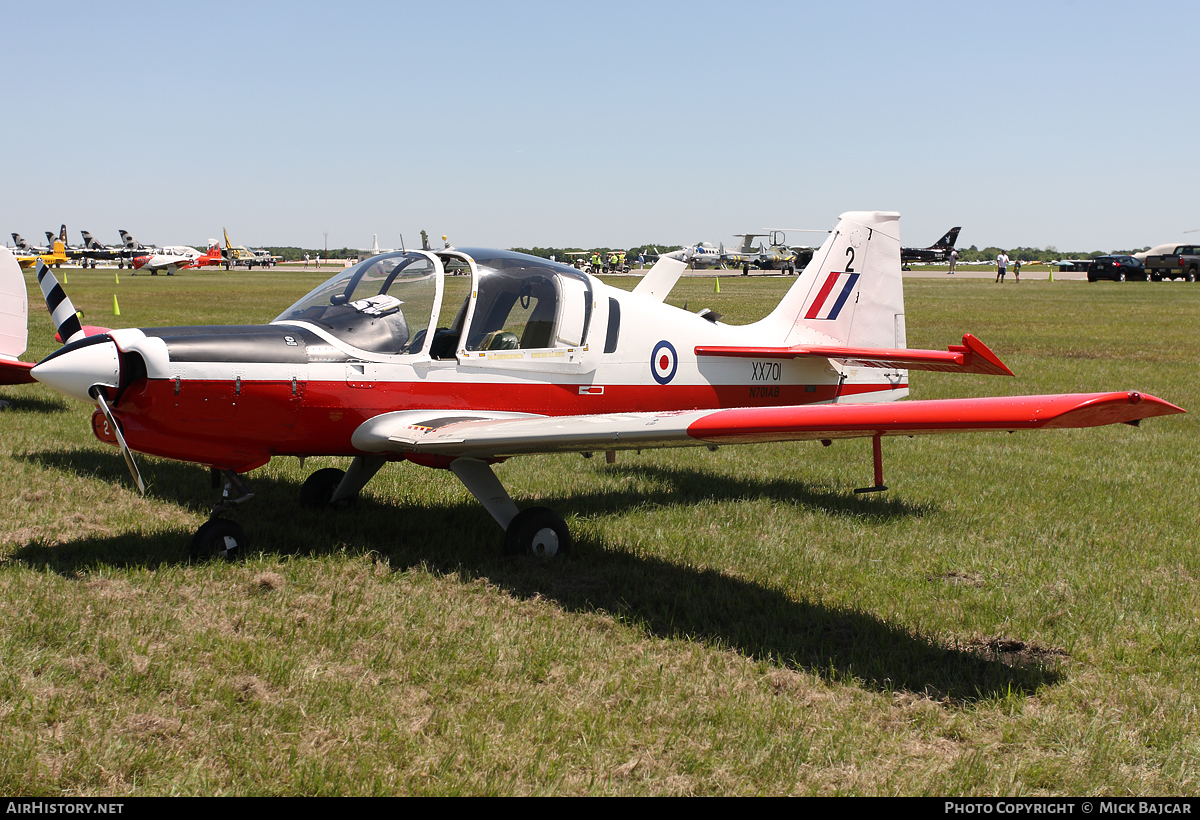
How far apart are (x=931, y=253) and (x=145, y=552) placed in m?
80.6

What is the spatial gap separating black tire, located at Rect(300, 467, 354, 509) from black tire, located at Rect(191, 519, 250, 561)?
148 centimetres

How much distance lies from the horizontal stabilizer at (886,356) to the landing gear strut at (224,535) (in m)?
3.76

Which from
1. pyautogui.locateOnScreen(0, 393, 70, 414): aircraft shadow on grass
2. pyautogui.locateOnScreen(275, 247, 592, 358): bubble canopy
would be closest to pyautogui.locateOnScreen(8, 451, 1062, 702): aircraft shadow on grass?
pyautogui.locateOnScreen(275, 247, 592, 358): bubble canopy

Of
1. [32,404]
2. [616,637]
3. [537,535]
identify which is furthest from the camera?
[32,404]

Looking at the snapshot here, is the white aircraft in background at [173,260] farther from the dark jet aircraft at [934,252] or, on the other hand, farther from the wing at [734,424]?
the wing at [734,424]

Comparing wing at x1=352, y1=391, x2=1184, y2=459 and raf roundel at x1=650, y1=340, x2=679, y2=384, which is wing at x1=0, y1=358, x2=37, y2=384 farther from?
raf roundel at x1=650, y1=340, x2=679, y2=384

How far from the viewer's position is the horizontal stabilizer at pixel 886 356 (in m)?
6.72

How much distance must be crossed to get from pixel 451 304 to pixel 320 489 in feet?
7.10

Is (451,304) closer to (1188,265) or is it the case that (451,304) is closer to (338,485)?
(338,485)

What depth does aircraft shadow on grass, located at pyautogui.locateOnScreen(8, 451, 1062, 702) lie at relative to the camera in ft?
15.1

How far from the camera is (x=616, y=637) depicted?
4949 millimetres

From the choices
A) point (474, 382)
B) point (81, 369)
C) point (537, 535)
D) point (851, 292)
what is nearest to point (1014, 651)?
point (537, 535)

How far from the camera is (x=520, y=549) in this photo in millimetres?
6227
